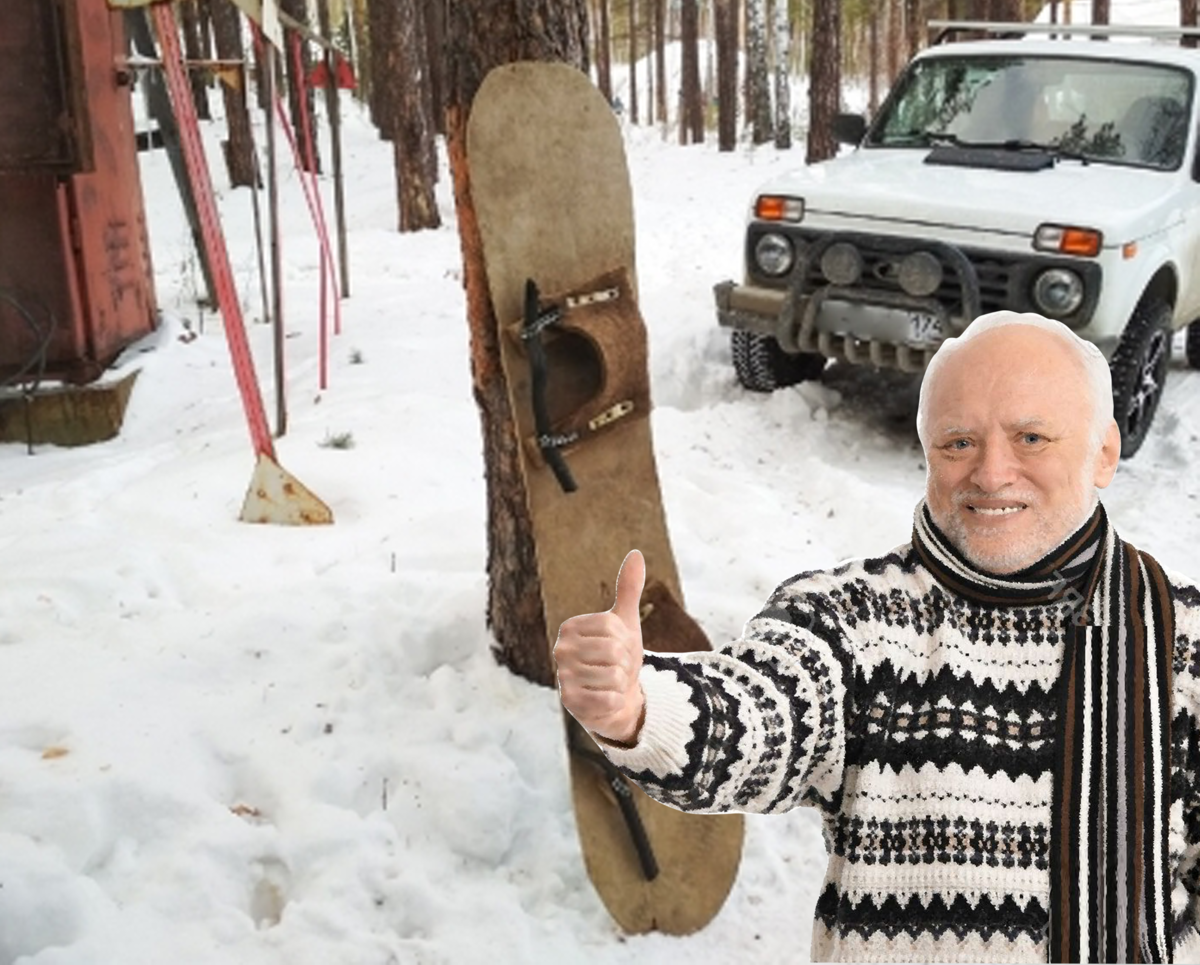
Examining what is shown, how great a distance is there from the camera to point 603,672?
4.35 ft

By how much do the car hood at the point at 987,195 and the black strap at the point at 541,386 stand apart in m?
3.04

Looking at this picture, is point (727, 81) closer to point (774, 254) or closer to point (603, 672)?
point (774, 254)

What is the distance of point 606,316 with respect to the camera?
9.52 ft

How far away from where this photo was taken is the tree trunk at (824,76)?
15.7 m

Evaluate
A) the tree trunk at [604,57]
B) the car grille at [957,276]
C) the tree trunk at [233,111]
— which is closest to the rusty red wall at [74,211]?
the car grille at [957,276]

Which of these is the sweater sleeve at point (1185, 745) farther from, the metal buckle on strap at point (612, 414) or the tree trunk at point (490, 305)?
the tree trunk at point (490, 305)

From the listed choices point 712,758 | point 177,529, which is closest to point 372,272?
point 177,529

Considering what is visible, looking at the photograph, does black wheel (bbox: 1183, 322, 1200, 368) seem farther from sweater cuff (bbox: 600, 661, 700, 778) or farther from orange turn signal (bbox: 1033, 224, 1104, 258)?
sweater cuff (bbox: 600, 661, 700, 778)

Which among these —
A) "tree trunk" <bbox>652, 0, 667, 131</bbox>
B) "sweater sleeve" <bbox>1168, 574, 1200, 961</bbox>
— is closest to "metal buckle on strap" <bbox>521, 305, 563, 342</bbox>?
"sweater sleeve" <bbox>1168, 574, 1200, 961</bbox>

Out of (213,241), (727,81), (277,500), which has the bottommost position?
(277,500)

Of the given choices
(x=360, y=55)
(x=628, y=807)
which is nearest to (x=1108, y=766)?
(x=628, y=807)

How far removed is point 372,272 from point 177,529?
21.8 feet

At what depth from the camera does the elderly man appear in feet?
4.88

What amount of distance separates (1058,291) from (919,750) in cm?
403
